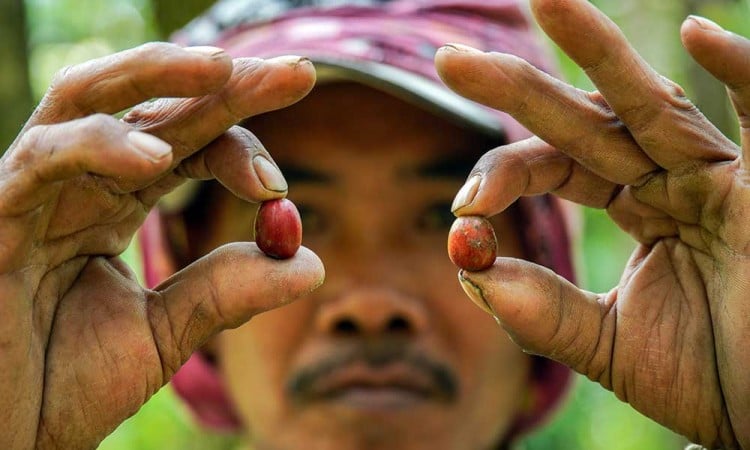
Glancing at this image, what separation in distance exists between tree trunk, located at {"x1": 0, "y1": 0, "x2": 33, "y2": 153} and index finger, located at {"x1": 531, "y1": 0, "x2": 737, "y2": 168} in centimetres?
233

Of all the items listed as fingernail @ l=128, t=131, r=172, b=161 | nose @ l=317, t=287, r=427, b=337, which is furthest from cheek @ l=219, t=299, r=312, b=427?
fingernail @ l=128, t=131, r=172, b=161

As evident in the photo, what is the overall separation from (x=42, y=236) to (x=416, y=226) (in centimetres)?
144

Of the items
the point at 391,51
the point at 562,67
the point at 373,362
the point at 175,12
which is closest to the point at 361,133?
the point at 391,51

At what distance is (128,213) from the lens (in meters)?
1.88

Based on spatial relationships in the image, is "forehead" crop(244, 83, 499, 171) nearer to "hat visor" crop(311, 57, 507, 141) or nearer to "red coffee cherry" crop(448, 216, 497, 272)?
"hat visor" crop(311, 57, 507, 141)

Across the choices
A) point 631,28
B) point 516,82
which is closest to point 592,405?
point 631,28

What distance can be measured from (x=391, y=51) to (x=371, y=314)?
78 cm

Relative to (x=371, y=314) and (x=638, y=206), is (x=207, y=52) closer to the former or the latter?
(x=638, y=206)

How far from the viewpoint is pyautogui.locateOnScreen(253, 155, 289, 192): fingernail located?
1.78 m

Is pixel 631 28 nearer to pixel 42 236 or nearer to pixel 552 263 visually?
pixel 552 263

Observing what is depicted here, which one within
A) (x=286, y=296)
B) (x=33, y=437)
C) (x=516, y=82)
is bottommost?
(x=33, y=437)

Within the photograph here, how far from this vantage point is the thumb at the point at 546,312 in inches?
69.7

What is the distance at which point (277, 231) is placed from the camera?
5.82ft

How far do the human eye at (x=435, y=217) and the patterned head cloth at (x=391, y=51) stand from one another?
234 mm
